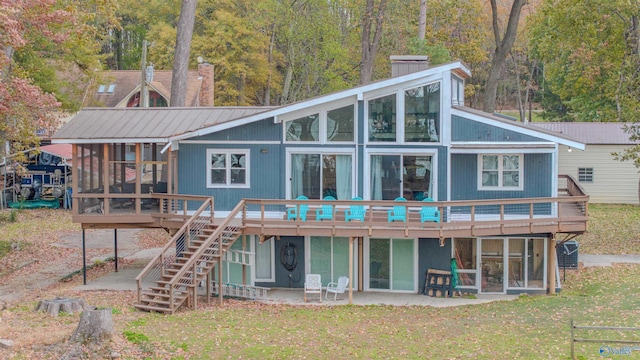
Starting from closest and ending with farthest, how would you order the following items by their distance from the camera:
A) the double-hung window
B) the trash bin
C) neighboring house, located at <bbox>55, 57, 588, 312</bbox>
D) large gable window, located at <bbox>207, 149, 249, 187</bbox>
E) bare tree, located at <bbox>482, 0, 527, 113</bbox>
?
neighboring house, located at <bbox>55, 57, 588, 312</bbox> → large gable window, located at <bbox>207, 149, 249, 187</bbox> → the trash bin → bare tree, located at <bbox>482, 0, 527, 113</bbox> → the double-hung window

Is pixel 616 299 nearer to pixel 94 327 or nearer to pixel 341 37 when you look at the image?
pixel 94 327

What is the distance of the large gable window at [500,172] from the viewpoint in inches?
920

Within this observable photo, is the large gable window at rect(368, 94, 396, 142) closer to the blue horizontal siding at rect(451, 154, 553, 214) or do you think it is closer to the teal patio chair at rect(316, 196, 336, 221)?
the blue horizontal siding at rect(451, 154, 553, 214)

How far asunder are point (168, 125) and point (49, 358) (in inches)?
430

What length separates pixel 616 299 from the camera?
21.1 m

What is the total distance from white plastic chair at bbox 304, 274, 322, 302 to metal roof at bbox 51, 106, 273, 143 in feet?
17.0

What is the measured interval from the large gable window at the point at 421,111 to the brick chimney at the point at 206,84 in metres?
Result: 26.2

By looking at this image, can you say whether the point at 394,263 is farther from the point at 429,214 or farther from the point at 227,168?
the point at 227,168

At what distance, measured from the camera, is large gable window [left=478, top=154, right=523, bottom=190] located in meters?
23.4

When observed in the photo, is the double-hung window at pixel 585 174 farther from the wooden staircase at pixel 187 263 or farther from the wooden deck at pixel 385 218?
the wooden staircase at pixel 187 263

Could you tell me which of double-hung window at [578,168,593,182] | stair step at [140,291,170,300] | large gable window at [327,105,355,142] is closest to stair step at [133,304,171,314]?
stair step at [140,291,170,300]

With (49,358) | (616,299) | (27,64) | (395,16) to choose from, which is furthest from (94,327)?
(395,16)

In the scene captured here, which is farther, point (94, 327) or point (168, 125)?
point (168, 125)

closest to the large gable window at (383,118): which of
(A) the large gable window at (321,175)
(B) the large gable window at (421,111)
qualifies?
(B) the large gable window at (421,111)
